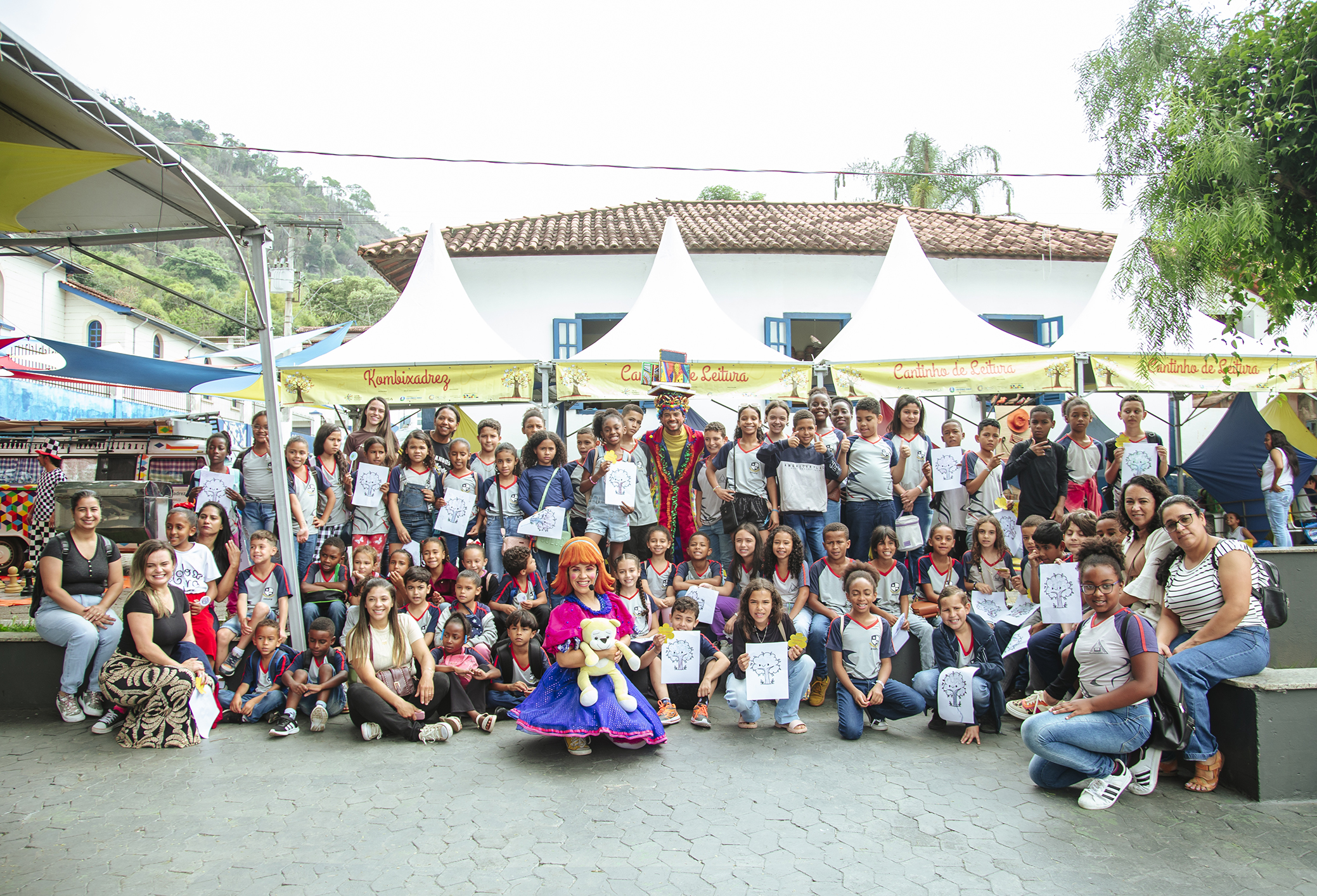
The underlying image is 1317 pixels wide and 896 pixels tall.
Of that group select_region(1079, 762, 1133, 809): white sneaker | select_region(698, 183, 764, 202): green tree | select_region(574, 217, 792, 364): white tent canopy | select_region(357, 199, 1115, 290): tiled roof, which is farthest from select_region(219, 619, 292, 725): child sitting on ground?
select_region(698, 183, 764, 202): green tree

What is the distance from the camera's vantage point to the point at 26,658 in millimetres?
5945

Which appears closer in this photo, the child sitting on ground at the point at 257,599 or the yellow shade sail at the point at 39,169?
the yellow shade sail at the point at 39,169

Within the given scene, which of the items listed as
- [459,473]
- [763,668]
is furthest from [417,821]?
[459,473]

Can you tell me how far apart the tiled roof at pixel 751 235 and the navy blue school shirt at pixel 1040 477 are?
882cm

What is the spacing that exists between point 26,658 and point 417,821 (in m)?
3.75

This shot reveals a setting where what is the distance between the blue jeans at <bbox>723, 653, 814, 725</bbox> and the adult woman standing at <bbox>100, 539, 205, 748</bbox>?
11.1 ft

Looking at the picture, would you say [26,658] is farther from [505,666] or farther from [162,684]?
[505,666]

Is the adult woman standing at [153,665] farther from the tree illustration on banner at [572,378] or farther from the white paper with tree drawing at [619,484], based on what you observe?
the tree illustration on banner at [572,378]

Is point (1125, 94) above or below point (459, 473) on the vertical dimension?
above

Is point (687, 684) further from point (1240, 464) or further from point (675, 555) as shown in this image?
point (1240, 464)

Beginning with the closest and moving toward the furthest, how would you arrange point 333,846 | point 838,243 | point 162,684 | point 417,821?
point 333,846 → point 417,821 → point 162,684 → point 838,243

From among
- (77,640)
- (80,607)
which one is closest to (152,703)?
(77,640)

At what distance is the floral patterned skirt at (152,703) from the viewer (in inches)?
206

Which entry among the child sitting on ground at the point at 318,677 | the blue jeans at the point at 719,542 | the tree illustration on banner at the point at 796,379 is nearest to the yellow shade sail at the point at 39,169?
the child sitting on ground at the point at 318,677
